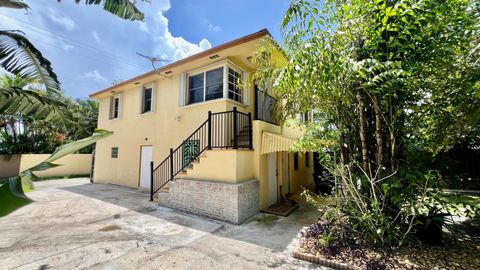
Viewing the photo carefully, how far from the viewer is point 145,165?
11922mm

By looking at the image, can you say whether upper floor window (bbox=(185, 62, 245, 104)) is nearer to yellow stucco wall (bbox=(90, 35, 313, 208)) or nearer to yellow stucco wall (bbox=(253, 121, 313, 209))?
yellow stucco wall (bbox=(90, 35, 313, 208))

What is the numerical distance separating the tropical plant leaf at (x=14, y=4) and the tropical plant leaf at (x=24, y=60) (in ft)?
1.98

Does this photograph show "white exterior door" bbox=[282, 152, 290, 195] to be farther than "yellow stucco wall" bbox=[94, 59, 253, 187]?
Yes

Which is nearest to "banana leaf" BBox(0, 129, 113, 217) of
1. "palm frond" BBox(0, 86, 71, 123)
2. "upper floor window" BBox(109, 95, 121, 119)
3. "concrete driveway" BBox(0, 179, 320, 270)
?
"palm frond" BBox(0, 86, 71, 123)

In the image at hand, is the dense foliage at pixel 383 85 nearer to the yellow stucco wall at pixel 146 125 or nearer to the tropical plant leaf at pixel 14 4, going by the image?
the yellow stucco wall at pixel 146 125

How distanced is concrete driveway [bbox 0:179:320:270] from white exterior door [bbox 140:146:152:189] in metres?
3.21

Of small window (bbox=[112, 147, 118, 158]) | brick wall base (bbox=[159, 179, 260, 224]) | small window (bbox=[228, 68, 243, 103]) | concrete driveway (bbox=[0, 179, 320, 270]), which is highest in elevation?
small window (bbox=[228, 68, 243, 103])

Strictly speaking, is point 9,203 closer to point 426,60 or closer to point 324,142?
point 324,142

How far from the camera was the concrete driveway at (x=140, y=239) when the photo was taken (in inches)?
171

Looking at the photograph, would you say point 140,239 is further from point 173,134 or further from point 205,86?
point 205,86

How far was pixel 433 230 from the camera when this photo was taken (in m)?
4.77

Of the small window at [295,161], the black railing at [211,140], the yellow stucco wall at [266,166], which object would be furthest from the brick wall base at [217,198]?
the small window at [295,161]

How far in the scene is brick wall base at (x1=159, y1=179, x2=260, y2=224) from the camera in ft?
22.2

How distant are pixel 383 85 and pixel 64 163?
24304 millimetres
